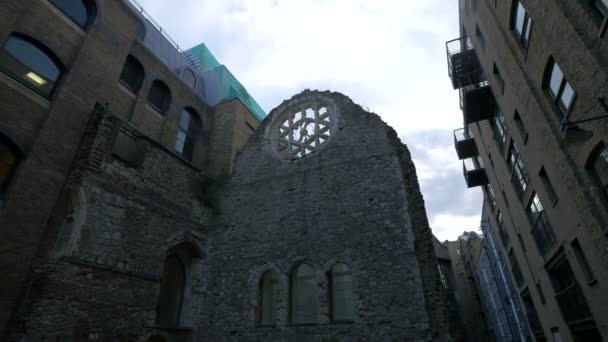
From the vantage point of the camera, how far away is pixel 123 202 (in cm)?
948

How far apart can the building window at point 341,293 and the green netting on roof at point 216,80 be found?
32.6ft

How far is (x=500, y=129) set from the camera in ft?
41.9

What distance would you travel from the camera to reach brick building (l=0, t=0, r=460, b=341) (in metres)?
8.23

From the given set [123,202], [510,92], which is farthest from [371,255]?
[123,202]

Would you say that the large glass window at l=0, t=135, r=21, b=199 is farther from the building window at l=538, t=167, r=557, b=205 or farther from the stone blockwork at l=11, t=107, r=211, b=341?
the building window at l=538, t=167, r=557, b=205

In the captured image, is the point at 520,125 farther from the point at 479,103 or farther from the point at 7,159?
the point at 7,159

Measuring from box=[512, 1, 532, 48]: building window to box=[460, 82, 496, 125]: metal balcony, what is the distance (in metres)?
3.35

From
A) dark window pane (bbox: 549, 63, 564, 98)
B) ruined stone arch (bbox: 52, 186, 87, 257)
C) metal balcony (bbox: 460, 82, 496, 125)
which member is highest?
metal balcony (bbox: 460, 82, 496, 125)

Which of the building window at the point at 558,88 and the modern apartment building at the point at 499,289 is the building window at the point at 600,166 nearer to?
the building window at the point at 558,88

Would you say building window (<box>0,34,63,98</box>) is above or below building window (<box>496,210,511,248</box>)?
above

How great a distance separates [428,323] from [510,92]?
674cm

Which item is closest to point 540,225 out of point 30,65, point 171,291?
point 171,291

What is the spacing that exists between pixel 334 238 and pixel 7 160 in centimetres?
842

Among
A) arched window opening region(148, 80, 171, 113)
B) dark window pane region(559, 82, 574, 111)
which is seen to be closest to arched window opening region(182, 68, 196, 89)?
arched window opening region(148, 80, 171, 113)
